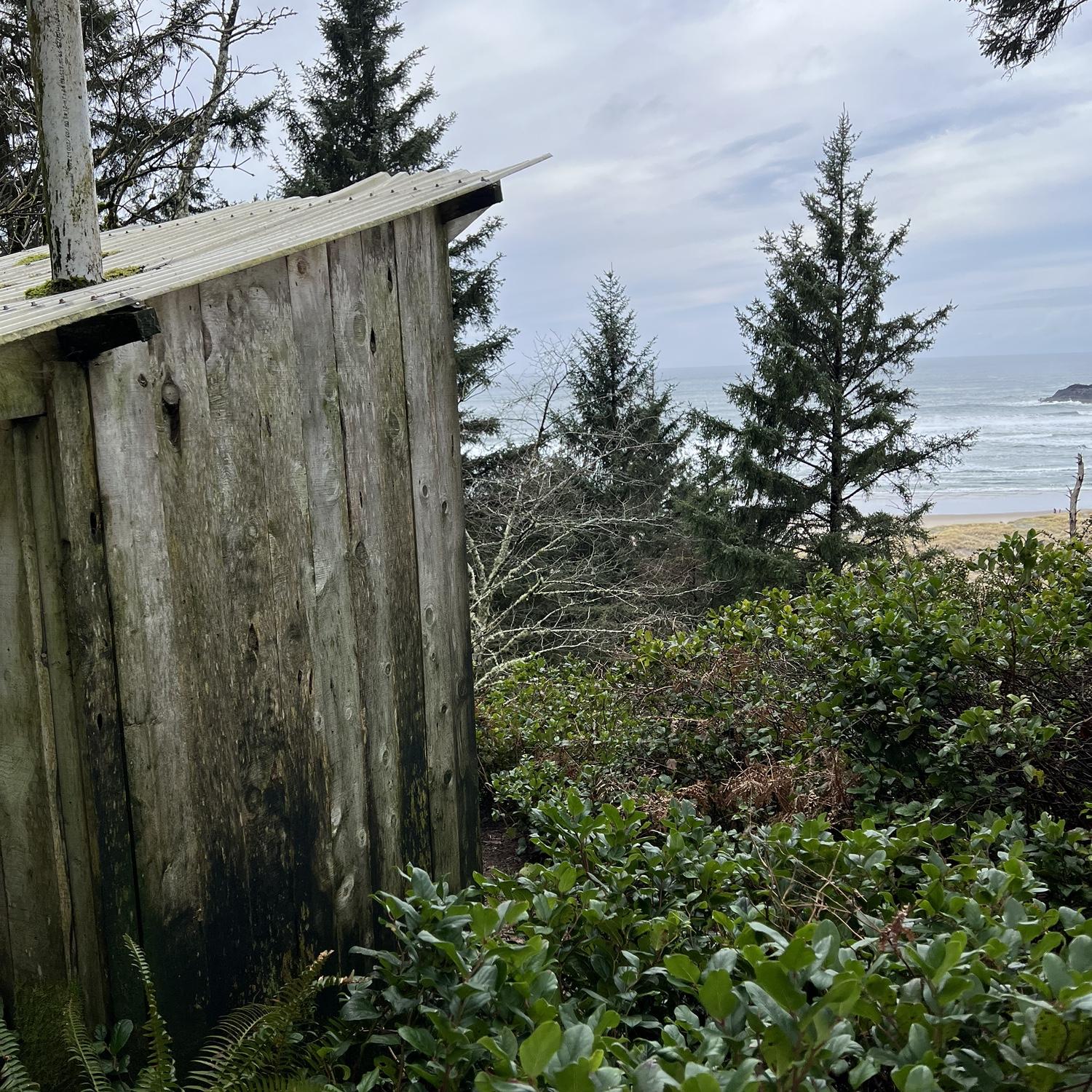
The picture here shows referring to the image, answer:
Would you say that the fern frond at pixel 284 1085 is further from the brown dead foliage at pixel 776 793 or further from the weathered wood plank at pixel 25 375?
the brown dead foliage at pixel 776 793

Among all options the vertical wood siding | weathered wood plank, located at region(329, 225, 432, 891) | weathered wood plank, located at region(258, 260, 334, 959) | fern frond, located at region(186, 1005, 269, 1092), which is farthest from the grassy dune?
fern frond, located at region(186, 1005, 269, 1092)

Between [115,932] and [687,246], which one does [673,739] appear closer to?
[115,932]

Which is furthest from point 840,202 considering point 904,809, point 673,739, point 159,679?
point 159,679

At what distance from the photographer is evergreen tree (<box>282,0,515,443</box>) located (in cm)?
1719

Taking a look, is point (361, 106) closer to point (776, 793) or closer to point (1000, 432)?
point (776, 793)

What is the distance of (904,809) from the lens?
10.3ft

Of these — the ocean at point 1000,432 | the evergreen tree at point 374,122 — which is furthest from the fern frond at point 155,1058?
the evergreen tree at point 374,122

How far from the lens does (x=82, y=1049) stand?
190 cm

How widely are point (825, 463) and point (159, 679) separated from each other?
702 inches

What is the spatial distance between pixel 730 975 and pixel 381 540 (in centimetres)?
172

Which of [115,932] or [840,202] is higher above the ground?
[840,202]

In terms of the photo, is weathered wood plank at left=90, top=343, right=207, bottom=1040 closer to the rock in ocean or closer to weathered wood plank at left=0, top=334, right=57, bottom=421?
weathered wood plank at left=0, top=334, right=57, bottom=421

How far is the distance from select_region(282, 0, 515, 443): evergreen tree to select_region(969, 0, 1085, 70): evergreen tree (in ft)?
33.3

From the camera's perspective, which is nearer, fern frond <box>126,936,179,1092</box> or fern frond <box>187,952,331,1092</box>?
fern frond <box>126,936,179,1092</box>
